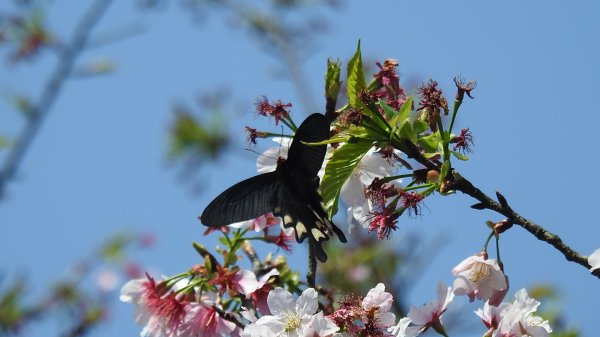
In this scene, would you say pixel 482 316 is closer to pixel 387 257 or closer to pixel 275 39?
pixel 387 257

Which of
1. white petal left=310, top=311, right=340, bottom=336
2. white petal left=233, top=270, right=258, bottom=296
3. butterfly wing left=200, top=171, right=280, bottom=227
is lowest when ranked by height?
white petal left=310, top=311, right=340, bottom=336

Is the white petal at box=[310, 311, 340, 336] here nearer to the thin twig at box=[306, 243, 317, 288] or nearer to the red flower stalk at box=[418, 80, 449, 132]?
the thin twig at box=[306, 243, 317, 288]

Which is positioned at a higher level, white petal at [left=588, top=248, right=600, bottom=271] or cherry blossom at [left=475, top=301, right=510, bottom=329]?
cherry blossom at [left=475, top=301, right=510, bottom=329]

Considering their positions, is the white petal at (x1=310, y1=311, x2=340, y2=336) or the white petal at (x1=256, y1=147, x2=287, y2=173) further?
the white petal at (x1=256, y1=147, x2=287, y2=173)

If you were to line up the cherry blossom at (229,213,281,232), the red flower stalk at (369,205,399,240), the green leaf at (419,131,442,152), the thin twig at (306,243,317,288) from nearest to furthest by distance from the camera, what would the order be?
1. the green leaf at (419,131,442,152)
2. the red flower stalk at (369,205,399,240)
3. the thin twig at (306,243,317,288)
4. the cherry blossom at (229,213,281,232)

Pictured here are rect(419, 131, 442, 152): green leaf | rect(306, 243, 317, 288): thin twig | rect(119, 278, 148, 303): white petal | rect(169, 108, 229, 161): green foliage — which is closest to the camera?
rect(419, 131, 442, 152): green leaf

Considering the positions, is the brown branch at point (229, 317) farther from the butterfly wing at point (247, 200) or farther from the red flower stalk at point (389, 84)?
the red flower stalk at point (389, 84)

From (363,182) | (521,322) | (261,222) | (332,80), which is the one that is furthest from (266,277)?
(521,322)

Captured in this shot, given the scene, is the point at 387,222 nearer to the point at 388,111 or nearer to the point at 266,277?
the point at 388,111

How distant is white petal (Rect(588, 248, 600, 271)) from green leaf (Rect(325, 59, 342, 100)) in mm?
672

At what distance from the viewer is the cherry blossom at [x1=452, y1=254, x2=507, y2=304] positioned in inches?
65.9

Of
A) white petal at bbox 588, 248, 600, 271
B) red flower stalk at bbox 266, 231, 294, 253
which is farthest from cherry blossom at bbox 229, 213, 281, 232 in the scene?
white petal at bbox 588, 248, 600, 271

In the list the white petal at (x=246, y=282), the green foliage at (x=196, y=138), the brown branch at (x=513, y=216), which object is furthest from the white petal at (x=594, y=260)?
the green foliage at (x=196, y=138)

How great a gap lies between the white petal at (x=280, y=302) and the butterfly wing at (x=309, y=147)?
28 cm
